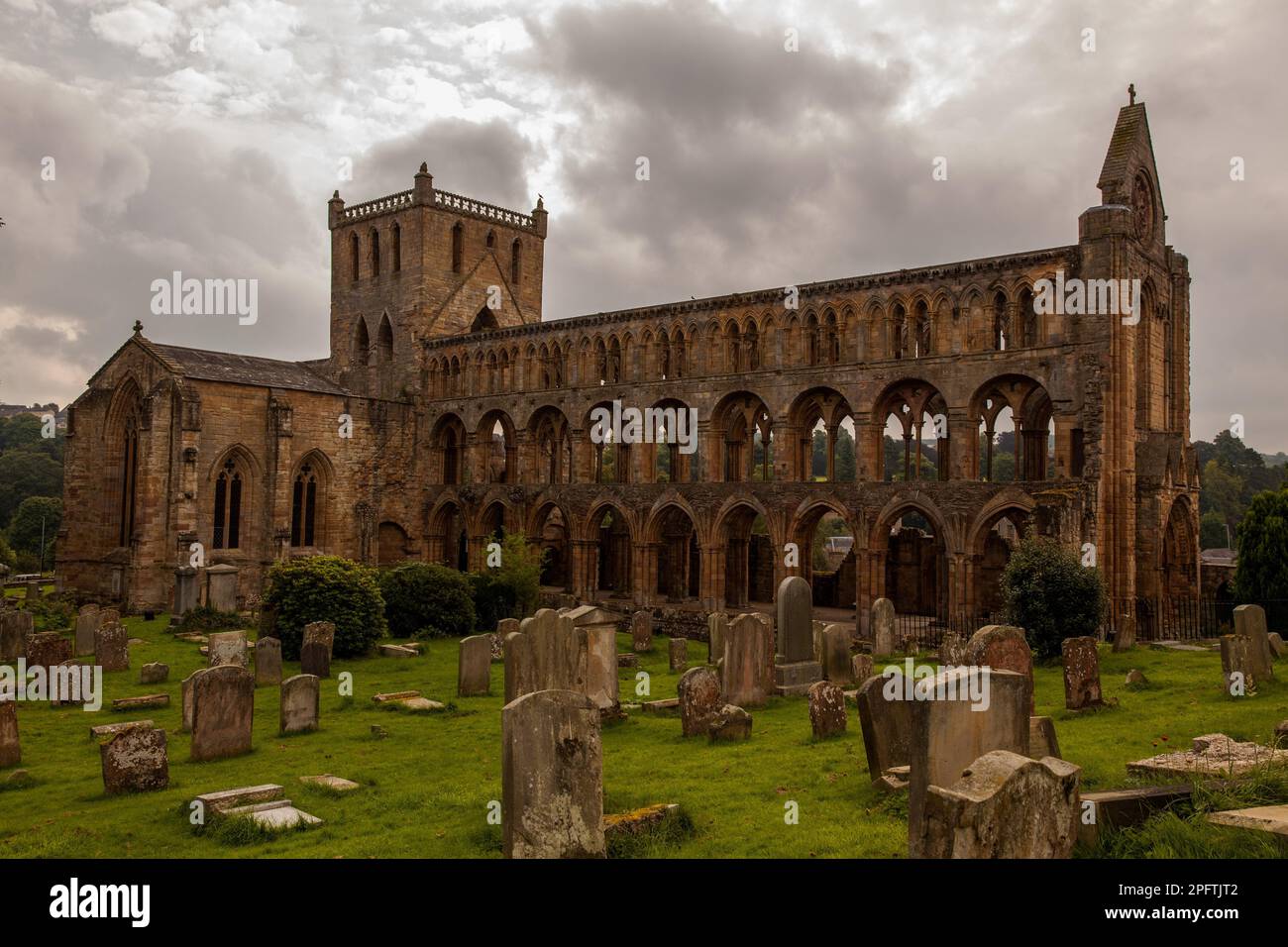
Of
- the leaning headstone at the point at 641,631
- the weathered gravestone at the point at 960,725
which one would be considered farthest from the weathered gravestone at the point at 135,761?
the leaning headstone at the point at 641,631

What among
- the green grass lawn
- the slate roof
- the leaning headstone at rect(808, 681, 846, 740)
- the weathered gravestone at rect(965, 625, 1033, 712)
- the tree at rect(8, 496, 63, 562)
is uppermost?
the slate roof

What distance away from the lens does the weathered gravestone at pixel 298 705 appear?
14398 mm

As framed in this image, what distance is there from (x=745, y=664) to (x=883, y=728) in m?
6.03

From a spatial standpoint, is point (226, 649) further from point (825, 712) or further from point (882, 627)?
point (882, 627)

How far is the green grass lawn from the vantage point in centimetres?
864

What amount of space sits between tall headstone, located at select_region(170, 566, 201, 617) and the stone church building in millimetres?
2745

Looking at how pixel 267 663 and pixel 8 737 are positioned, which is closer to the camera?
pixel 8 737

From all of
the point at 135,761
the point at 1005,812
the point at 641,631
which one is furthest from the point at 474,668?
the point at 1005,812

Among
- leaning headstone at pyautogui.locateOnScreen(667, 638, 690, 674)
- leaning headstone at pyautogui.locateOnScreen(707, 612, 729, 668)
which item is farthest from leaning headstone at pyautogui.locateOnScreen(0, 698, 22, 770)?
leaning headstone at pyautogui.locateOnScreen(707, 612, 729, 668)

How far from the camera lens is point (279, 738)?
1408 cm

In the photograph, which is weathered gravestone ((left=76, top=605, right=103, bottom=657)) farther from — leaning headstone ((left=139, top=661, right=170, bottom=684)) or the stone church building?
the stone church building

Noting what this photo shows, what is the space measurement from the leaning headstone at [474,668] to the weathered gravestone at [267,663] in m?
3.86

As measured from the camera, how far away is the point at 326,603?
75.5ft
